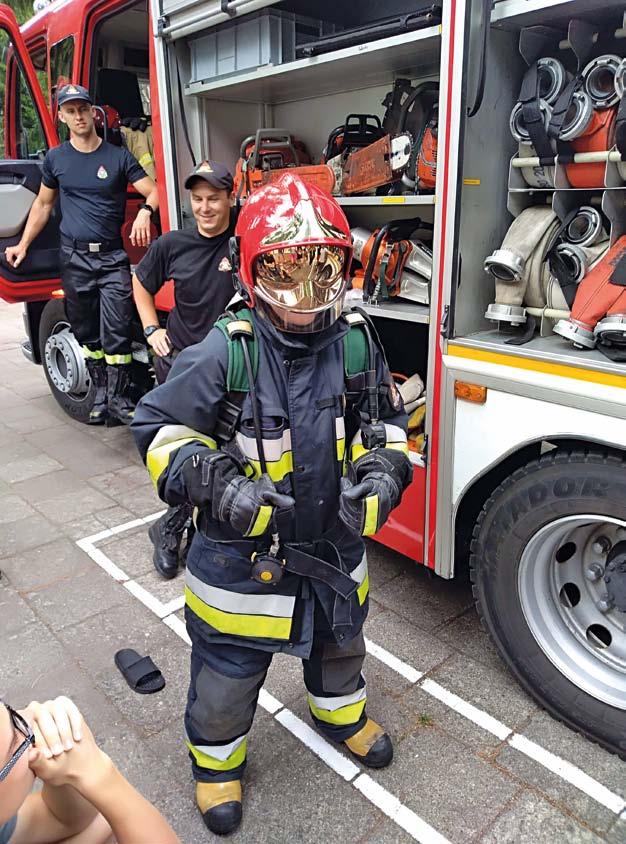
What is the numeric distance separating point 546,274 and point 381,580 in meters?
1.58

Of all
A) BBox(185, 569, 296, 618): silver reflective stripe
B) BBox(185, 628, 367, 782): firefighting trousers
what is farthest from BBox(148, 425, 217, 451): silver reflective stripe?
BBox(185, 628, 367, 782): firefighting trousers

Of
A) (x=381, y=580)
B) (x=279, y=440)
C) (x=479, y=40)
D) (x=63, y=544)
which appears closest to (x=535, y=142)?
(x=479, y=40)

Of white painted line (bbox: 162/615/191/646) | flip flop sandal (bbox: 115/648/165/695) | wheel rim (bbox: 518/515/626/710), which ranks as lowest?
white painted line (bbox: 162/615/191/646)

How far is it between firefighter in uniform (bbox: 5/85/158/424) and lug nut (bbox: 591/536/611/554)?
3.07 meters

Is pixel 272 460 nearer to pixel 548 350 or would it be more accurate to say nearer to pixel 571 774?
pixel 548 350

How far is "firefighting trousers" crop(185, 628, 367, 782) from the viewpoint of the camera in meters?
1.89

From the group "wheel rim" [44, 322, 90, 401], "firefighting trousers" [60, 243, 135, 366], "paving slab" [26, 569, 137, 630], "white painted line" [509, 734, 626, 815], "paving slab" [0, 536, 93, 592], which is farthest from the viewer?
"wheel rim" [44, 322, 90, 401]

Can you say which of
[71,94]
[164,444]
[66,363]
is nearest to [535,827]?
[164,444]

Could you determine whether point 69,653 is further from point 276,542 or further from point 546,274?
point 546,274

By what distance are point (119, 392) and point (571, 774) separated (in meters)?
3.61

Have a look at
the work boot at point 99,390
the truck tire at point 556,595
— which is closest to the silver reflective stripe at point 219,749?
the truck tire at point 556,595

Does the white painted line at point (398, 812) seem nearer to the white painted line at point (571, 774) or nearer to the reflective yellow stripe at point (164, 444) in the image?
the white painted line at point (571, 774)

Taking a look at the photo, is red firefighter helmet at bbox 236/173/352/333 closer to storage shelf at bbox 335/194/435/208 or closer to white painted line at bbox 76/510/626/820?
storage shelf at bbox 335/194/435/208

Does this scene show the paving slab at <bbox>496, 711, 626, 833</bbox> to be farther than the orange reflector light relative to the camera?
No
